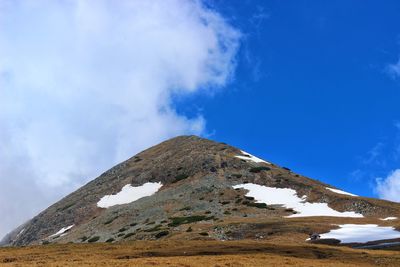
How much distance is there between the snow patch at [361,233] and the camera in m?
62.3

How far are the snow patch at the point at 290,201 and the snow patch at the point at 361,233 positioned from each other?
1609 cm

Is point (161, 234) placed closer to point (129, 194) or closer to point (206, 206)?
point (206, 206)

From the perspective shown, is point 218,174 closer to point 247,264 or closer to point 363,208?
point 363,208

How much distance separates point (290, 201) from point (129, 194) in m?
44.3

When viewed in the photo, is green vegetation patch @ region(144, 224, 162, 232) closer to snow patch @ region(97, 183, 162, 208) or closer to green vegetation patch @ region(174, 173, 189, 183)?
snow patch @ region(97, 183, 162, 208)

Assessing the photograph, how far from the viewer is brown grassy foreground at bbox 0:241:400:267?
3704cm

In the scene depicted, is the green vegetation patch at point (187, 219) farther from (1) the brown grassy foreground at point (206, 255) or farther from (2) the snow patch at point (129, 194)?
(2) the snow patch at point (129, 194)

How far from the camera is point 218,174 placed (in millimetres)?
119125

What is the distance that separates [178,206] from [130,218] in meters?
10.3

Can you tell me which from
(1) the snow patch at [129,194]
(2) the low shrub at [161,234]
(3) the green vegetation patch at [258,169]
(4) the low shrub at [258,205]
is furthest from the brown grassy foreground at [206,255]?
(3) the green vegetation patch at [258,169]

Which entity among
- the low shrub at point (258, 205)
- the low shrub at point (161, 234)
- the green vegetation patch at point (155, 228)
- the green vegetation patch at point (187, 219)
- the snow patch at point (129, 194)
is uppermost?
the snow patch at point (129, 194)

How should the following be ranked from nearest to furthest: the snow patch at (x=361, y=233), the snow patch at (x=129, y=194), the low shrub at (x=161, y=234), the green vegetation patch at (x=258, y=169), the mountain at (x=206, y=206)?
the snow patch at (x=361, y=233) < the mountain at (x=206, y=206) < the low shrub at (x=161, y=234) < the snow patch at (x=129, y=194) < the green vegetation patch at (x=258, y=169)

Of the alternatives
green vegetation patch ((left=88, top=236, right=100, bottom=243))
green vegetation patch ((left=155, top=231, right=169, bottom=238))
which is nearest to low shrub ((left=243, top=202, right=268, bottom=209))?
green vegetation patch ((left=155, top=231, right=169, bottom=238))

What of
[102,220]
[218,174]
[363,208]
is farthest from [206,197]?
[363,208]
